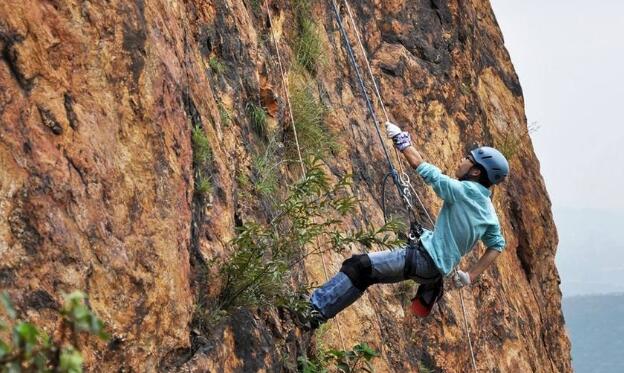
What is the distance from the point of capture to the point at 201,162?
6863mm

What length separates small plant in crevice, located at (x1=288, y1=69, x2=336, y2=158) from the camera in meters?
10.1

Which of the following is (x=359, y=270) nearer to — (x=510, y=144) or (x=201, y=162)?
(x=201, y=162)

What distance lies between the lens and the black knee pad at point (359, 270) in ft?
26.7

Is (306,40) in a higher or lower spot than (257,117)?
higher

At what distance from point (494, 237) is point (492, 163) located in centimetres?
79

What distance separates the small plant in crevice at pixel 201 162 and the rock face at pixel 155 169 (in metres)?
0.09

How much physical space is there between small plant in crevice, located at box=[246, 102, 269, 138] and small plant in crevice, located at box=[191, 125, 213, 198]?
76.1 inches

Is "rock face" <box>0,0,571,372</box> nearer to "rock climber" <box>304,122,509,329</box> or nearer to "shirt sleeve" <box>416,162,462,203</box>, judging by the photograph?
"rock climber" <box>304,122,509,329</box>

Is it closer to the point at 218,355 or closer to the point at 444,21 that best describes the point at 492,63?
the point at 444,21

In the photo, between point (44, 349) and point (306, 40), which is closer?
point (44, 349)

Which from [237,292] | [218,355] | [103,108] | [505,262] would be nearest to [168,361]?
[218,355]

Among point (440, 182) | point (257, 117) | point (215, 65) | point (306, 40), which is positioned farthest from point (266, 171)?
point (306, 40)

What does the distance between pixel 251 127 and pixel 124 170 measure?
324 cm

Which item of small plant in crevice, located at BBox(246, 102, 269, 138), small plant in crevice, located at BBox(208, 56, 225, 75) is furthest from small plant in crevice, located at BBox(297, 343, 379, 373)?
small plant in crevice, located at BBox(208, 56, 225, 75)
